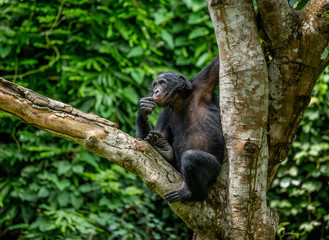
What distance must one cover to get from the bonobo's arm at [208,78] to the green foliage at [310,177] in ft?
9.54

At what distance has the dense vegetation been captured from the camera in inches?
260

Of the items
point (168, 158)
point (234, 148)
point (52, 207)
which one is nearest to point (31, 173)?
point (52, 207)

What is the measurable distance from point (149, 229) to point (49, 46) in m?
3.86

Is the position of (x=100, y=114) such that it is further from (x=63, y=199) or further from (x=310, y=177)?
(x=310, y=177)

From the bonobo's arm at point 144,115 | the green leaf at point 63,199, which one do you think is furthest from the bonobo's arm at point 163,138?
the green leaf at point 63,199

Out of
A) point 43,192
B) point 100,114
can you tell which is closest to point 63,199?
point 43,192

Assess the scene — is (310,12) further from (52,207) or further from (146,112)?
(52,207)

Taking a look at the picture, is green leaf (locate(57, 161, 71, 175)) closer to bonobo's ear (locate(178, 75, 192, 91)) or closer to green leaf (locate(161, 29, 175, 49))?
green leaf (locate(161, 29, 175, 49))

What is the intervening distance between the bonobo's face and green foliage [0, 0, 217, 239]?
222cm

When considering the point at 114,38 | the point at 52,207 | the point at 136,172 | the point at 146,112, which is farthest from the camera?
the point at 114,38

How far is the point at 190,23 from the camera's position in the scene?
7398 mm

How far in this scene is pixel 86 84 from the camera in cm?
696

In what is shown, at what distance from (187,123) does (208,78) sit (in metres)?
0.56

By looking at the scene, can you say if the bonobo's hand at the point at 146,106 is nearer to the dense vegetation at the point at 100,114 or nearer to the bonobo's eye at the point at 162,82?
the bonobo's eye at the point at 162,82
